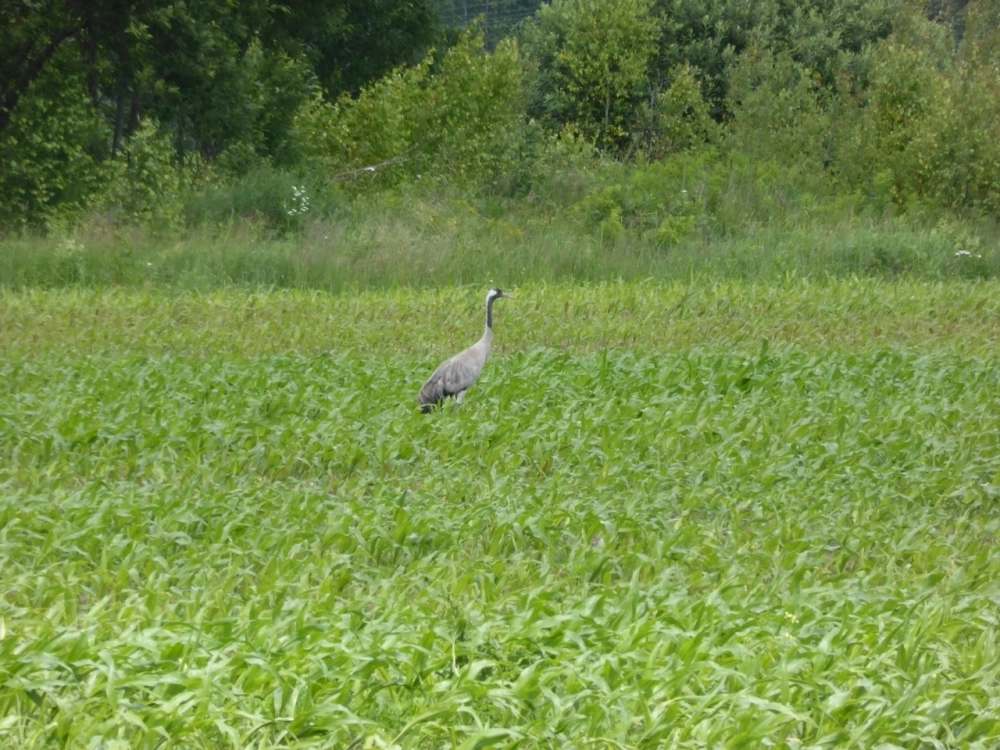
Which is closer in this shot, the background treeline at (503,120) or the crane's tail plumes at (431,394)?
the crane's tail plumes at (431,394)

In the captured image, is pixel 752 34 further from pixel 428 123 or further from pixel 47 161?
pixel 47 161

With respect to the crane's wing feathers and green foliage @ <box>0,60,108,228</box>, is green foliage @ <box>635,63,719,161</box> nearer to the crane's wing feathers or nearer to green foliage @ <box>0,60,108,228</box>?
green foliage @ <box>0,60,108,228</box>

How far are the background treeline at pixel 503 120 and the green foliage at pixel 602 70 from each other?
7cm

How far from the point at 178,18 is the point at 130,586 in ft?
52.8

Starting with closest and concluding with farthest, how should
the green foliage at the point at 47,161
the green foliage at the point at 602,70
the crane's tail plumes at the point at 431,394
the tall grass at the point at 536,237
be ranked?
the crane's tail plumes at the point at 431,394 < the tall grass at the point at 536,237 < the green foliage at the point at 47,161 < the green foliage at the point at 602,70

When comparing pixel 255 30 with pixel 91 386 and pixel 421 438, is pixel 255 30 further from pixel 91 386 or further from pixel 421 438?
pixel 421 438

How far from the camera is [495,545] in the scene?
645cm

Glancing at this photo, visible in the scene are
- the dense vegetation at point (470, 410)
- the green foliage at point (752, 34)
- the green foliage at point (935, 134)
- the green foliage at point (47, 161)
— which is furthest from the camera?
the green foliage at point (752, 34)

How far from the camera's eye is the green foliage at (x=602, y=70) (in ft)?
97.8

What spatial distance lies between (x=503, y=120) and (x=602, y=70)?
15.0ft

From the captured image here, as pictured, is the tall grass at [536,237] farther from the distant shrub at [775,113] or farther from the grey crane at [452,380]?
the grey crane at [452,380]

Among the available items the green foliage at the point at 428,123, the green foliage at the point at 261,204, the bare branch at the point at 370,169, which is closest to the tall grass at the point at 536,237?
the green foliage at the point at 261,204

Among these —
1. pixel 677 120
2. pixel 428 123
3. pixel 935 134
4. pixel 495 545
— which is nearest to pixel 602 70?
pixel 677 120

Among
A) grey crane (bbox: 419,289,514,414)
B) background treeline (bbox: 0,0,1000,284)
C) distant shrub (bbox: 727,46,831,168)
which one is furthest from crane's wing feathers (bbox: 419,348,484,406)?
distant shrub (bbox: 727,46,831,168)
